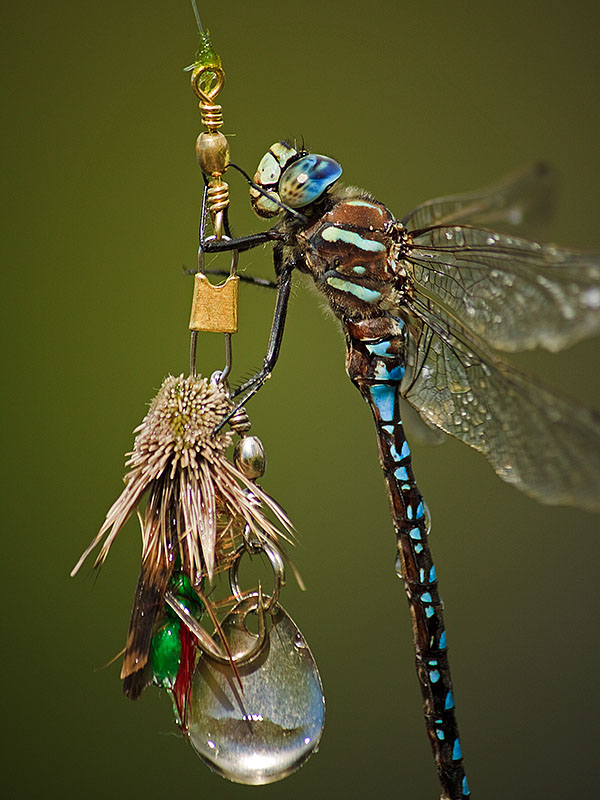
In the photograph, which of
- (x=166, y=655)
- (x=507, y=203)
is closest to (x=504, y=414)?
(x=507, y=203)

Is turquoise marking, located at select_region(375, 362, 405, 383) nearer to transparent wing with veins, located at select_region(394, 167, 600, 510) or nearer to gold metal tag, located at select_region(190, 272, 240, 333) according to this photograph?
transparent wing with veins, located at select_region(394, 167, 600, 510)

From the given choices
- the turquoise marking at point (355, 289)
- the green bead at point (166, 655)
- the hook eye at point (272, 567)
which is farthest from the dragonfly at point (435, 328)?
the green bead at point (166, 655)

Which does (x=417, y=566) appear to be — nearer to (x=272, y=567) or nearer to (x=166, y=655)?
(x=272, y=567)

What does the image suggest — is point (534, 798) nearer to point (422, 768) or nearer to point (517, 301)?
point (422, 768)

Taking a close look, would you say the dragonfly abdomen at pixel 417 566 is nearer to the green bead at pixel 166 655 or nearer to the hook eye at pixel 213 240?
the hook eye at pixel 213 240

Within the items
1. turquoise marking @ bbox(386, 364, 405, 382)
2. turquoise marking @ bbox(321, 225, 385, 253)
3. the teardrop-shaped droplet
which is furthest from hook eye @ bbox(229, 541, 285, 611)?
turquoise marking @ bbox(321, 225, 385, 253)

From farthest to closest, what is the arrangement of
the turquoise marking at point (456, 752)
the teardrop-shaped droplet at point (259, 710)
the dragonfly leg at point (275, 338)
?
the turquoise marking at point (456, 752), the dragonfly leg at point (275, 338), the teardrop-shaped droplet at point (259, 710)
